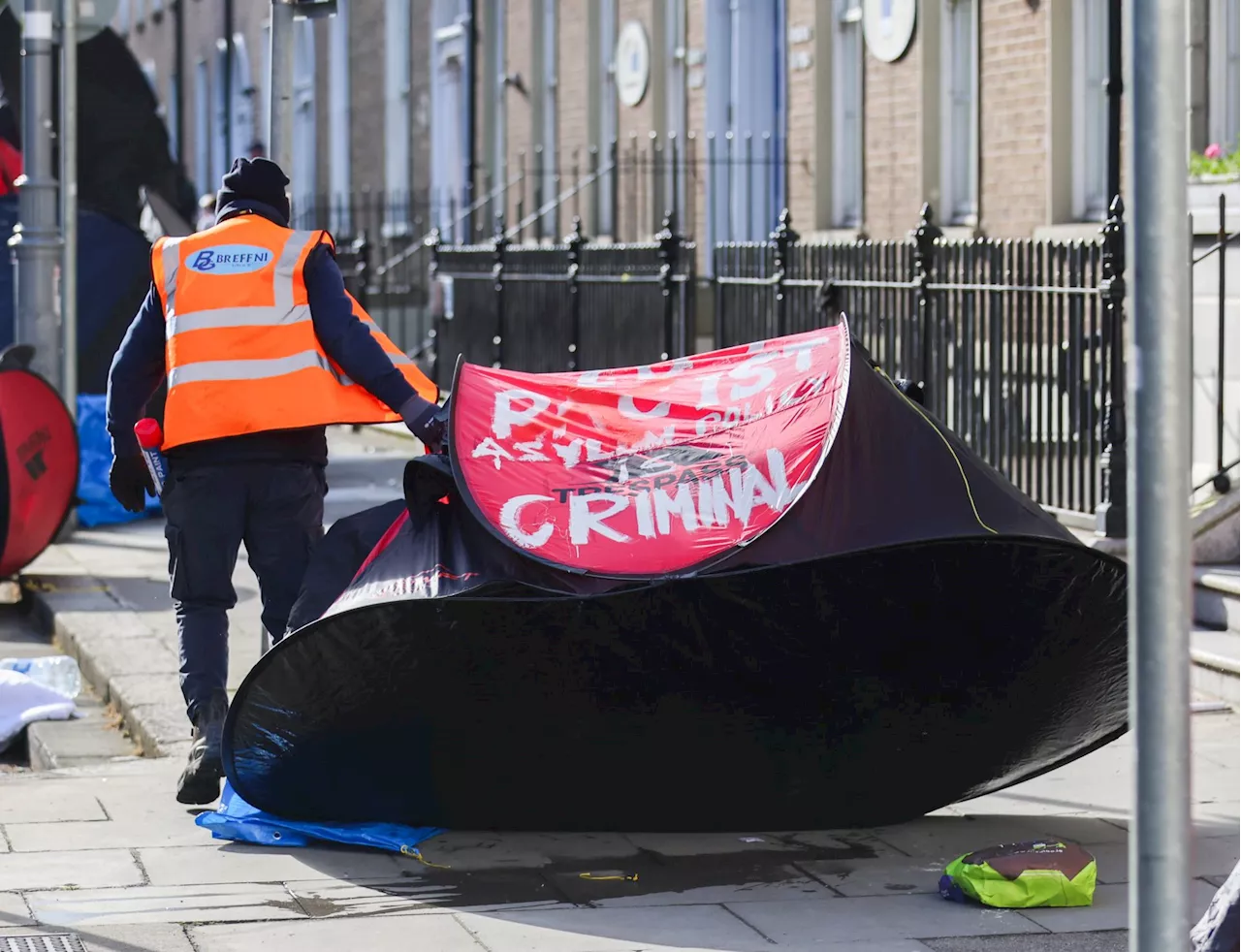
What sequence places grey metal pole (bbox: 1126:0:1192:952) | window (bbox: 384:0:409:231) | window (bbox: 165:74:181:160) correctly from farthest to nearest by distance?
window (bbox: 165:74:181:160) < window (bbox: 384:0:409:231) < grey metal pole (bbox: 1126:0:1192:952)

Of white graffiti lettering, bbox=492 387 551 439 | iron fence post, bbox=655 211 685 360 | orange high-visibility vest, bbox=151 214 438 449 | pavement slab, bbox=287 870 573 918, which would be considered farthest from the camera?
iron fence post, bbox=655 211 685 360

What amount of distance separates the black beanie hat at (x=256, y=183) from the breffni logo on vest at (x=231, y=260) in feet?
0.82

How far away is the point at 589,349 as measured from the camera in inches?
669

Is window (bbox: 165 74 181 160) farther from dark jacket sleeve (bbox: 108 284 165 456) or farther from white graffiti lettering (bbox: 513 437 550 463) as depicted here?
white graffiti lettering (bbox: 513 437 550 463)

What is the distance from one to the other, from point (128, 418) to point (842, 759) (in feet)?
7.75

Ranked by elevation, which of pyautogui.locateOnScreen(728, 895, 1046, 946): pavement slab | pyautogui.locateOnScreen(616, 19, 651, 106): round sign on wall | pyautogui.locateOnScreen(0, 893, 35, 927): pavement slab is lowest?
pyautogui.locateOnScreen(728, 895, 1046, 946): pavement slab

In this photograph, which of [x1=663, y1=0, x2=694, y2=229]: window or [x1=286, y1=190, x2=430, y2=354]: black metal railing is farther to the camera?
[x1=286, y1=190, x2=430, y2=354]: black metal railing

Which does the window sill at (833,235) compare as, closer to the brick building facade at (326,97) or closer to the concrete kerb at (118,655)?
the brick building facade at (326,97)

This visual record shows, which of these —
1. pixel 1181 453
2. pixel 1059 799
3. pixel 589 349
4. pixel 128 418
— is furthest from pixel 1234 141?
pixel 1181 453

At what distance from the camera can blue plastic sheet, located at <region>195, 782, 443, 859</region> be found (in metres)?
5.50

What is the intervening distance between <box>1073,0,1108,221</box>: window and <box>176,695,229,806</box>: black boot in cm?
896

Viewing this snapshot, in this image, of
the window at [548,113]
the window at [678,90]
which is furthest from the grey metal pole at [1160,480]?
the window at [548,113]

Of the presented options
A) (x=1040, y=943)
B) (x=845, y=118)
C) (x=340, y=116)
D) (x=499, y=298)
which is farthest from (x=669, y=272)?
(x=340, y=116)

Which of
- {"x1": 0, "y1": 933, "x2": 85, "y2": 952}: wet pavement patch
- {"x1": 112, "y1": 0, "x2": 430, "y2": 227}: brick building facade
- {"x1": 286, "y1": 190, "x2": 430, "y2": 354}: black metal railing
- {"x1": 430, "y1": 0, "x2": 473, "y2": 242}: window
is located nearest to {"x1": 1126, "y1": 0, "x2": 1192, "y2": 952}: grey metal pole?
{"x1": 0, "y1": 933, "x2": 85, "y2": 952}: wet pavement patch
